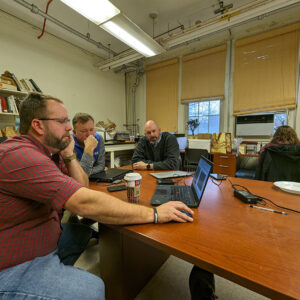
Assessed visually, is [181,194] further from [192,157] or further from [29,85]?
[29,85]

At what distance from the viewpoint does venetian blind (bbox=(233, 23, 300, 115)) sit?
111 inches

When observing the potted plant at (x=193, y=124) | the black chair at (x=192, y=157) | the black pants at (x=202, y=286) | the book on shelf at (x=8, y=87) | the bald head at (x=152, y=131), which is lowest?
A: the black pants at (x=202, y=286)

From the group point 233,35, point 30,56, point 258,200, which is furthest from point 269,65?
point 30,56

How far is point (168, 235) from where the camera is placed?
601mm

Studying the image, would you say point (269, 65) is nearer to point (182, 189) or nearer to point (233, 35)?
point (233, 35)

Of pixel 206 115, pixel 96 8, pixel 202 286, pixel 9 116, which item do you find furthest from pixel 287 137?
pixel 9 116

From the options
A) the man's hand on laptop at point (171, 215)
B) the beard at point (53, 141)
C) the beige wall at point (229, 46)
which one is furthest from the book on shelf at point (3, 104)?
the beige wall at point (229, 46)

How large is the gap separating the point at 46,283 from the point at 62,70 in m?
3.96

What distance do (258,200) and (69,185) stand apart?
37.5 inches

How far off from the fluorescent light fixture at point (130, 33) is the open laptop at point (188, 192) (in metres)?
2.15

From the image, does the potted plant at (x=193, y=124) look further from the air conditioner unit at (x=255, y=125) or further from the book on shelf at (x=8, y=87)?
the book on shelf at (x=8, y=87)

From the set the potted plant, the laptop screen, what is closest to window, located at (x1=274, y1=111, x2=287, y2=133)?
the potted plant

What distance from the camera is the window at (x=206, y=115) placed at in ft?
12.2

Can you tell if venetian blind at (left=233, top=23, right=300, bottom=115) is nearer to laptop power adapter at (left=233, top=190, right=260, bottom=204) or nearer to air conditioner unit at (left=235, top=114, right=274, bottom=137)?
air conditioner unit at (left=235, top=114, right=274, bottom=137)
